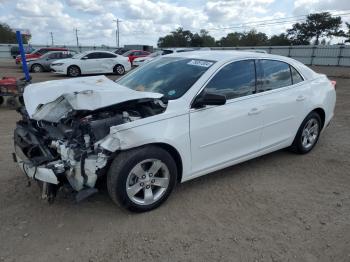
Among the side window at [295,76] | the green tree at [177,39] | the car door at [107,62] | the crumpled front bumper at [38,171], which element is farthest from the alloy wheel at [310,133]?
the green tree at [177,39]

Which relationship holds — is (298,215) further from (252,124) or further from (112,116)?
(112,116)

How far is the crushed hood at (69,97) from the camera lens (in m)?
3.36

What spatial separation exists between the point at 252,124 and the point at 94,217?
224cm

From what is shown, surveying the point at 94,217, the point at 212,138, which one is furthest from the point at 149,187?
the point at 212,138

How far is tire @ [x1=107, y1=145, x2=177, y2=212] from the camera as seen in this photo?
324cm

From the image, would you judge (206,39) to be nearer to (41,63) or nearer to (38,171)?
(41,63)

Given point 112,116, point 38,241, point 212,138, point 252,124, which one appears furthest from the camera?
point 252,124

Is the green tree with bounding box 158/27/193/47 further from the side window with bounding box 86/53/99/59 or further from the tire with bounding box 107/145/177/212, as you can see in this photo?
the tire with bounding box 107/145/177/212

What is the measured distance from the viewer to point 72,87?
153 inches

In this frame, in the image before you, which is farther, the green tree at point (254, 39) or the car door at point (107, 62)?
the green tree at point (254, 39)

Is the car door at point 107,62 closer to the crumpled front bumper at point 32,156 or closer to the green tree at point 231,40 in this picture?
the crumpled front bumper at point 32,156

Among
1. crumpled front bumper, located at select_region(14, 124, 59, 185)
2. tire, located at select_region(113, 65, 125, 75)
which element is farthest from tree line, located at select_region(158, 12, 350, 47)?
crumpled front bumper, located at select_region(14, 124, 59, 185)

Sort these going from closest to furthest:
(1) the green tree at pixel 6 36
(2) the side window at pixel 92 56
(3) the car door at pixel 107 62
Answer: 1. (2) the side window at pixel 92 56
2. (3) the car door at pixel 107 62
3. (1) the green tree at pixel 6 36

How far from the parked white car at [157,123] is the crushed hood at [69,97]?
0.01 metres
